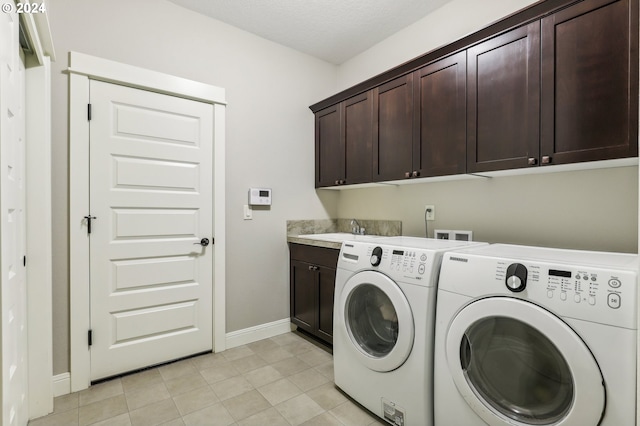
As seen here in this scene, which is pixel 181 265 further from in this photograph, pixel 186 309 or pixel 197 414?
pixel 197 414

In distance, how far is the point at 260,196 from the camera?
2.78 meters

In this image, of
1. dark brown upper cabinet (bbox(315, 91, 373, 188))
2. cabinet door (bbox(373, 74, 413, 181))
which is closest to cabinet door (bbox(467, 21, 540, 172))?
cabinet door (bbox(373, 74, 413, 181))

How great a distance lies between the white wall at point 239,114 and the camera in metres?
1.97

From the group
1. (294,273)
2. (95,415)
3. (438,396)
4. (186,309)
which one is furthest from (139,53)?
(438,396)

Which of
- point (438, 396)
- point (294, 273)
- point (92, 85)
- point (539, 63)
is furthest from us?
point (294, 273)

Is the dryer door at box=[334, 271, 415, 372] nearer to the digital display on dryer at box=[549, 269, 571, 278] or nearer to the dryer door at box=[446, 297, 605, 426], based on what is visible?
the dryer door at box=[446, 297, 605, 426]

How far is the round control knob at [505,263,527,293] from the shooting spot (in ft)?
3.88

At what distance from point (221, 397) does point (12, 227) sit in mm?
1400

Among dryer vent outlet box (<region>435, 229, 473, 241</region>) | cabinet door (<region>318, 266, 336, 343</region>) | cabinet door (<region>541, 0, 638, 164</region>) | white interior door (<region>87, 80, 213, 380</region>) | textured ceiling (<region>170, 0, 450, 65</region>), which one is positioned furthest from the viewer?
cabinet door (<region>318, 266, 336, 343</region>)

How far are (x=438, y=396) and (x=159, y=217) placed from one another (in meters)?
2.06

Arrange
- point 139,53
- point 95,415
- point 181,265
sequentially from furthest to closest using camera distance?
point 181,265 < point 139,53 < point 95,415

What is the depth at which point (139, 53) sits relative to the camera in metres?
2.23

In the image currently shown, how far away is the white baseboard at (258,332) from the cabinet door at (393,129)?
1.60 metres

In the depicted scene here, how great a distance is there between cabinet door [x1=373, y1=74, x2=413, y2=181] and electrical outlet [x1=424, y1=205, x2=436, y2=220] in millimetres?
402
